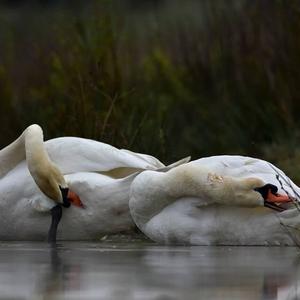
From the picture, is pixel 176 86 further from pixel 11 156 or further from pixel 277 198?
pixel 277 198

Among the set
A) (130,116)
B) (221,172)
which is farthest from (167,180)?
(130,116)

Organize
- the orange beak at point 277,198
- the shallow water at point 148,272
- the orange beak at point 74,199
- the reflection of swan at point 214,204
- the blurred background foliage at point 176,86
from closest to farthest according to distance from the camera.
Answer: the shallow water at point 148,272 → the orange beak at point 277,198 → the reflection of swan at point 214,204 → the orange beak at point 74,199 → the blurred background foliage at point 176,86

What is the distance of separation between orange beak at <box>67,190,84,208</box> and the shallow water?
811 mm

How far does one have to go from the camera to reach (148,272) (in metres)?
7.55

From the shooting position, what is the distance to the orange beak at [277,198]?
31.0ft

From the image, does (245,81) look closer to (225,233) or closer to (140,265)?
(225,233)

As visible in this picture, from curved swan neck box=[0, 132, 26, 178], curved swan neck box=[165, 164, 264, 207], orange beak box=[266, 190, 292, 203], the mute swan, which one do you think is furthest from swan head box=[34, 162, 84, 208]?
orange beak box=[266, 190, 292, 203]

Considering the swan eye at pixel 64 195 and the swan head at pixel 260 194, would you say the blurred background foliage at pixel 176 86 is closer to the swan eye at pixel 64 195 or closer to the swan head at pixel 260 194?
the swan eye at pixel 64 195

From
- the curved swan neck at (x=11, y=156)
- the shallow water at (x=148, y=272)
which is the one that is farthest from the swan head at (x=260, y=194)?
the curved swan neck at (x=11, y=156)

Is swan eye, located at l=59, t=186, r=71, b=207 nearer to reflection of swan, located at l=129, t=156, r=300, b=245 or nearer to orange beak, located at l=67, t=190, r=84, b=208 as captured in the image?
orange beak, located at l=67, t=190, r=84, b=208

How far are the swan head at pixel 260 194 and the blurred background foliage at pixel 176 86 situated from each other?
3.35m

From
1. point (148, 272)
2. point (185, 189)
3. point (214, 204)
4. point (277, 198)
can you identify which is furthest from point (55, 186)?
point (148, 272)

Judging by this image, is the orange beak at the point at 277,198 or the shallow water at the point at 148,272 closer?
the shallow water at the point at 148,272

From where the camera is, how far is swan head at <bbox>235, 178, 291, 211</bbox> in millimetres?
9539
